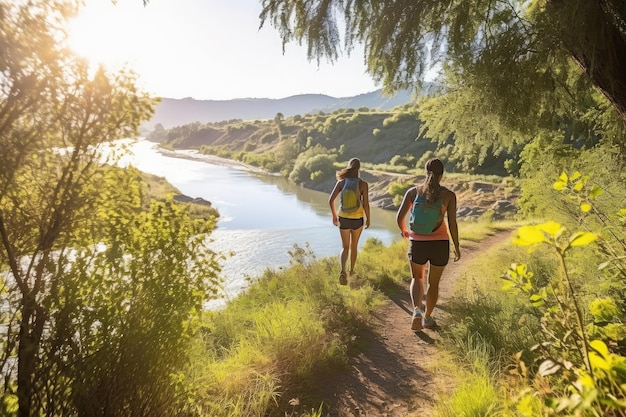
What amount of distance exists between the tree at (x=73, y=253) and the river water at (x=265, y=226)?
30 cm

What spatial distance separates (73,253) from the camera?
2.21 metres

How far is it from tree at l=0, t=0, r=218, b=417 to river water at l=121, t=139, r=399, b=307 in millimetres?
305

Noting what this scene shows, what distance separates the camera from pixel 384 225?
2364 cm

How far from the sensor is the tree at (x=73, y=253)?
171cm

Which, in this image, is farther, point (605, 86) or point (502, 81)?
point (502, 81)

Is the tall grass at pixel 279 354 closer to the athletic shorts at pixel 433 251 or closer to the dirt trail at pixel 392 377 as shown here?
the dirt trail at pixel 392 377

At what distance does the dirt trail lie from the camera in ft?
10.2

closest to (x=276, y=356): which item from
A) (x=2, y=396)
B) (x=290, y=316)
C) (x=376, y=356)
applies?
(x=290, y=316)

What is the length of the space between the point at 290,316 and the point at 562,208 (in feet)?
16.2

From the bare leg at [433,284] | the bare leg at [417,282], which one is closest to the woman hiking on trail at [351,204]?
the bare leg at [417,282]

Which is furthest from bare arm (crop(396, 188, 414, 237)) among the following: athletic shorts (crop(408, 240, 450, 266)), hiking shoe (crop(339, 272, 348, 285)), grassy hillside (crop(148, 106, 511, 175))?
grassy hillside (crop(148, 106, 511, 175))

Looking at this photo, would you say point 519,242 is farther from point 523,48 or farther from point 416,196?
point 523,48

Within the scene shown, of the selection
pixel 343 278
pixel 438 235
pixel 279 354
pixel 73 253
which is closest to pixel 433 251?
pixel 438 235

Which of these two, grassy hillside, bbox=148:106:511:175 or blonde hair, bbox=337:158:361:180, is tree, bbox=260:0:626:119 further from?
grassy hillside, bbox=148:106:511:175
